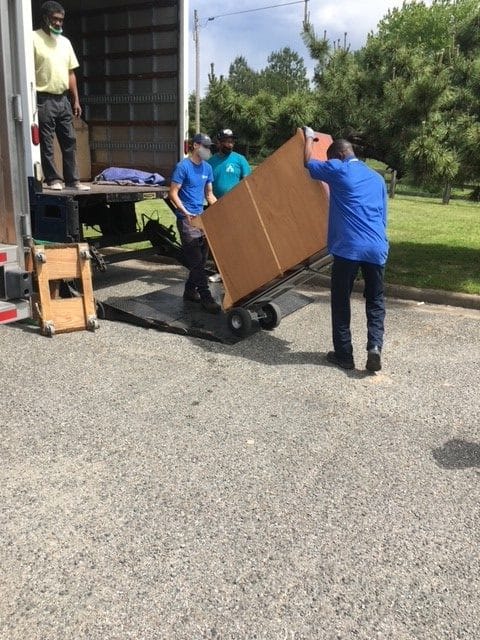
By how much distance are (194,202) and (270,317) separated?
139 centimetres

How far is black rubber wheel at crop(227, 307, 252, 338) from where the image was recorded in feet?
16.7

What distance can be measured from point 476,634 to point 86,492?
1797 mm

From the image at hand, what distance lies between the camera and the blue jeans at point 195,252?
5637 millimetres

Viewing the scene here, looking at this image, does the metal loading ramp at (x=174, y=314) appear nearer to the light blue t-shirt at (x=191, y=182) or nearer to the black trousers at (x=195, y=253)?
the black trousers at (x=195, y=253)

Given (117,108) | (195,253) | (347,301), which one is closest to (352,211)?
(347,301)

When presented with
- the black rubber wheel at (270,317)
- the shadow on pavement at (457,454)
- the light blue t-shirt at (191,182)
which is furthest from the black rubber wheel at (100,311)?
the shadow on pavement at (457,454)

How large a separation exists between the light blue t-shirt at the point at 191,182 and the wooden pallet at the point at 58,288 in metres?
1.08

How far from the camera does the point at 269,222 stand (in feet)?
15.7

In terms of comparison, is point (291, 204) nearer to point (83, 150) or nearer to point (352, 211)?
point (352, 211)

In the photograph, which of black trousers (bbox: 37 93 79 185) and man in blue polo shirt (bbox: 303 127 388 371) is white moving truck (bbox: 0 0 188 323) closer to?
black trousers (bbox: 37 93 79 185)

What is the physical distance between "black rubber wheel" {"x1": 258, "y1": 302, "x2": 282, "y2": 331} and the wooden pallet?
5.07 feet

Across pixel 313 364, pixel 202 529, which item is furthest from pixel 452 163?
pixel 202 529

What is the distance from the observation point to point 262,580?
2.31 meters

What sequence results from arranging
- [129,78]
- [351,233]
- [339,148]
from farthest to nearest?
1. [129,78]
2. [339,148]
3. [351,233]
